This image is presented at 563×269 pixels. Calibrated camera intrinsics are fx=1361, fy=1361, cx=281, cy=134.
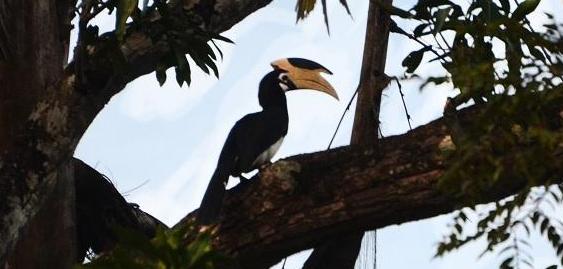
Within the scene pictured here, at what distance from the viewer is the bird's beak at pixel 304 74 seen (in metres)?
8.01

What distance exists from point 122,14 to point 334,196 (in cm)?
121

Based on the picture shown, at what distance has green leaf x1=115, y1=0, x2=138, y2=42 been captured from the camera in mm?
5855

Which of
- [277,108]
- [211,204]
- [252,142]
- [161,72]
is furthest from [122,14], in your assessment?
[277,108]

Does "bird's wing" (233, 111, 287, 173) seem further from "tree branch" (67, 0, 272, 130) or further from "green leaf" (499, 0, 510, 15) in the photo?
"green leaf" (499, 0, 510, 15)

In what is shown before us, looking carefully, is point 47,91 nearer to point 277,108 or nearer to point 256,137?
point 256,137

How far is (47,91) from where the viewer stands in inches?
239

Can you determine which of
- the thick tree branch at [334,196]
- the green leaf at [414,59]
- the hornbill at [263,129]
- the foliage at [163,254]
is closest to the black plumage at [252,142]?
the hornbill at [263,129]

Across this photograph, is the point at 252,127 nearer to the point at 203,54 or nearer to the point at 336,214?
the point at 203,54

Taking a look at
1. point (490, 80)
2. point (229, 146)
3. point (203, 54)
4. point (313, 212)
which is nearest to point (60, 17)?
point (203, 54)

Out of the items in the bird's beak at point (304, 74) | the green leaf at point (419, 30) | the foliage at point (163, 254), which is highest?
the bird's beak at point (304, 74)

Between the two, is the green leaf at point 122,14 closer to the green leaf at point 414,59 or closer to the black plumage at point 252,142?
the black plumage at point 252,142

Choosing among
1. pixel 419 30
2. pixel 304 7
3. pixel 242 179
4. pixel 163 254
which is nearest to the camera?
pixel 163 254

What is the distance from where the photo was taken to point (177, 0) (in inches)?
267

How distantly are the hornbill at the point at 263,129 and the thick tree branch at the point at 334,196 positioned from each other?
0.58 feet
